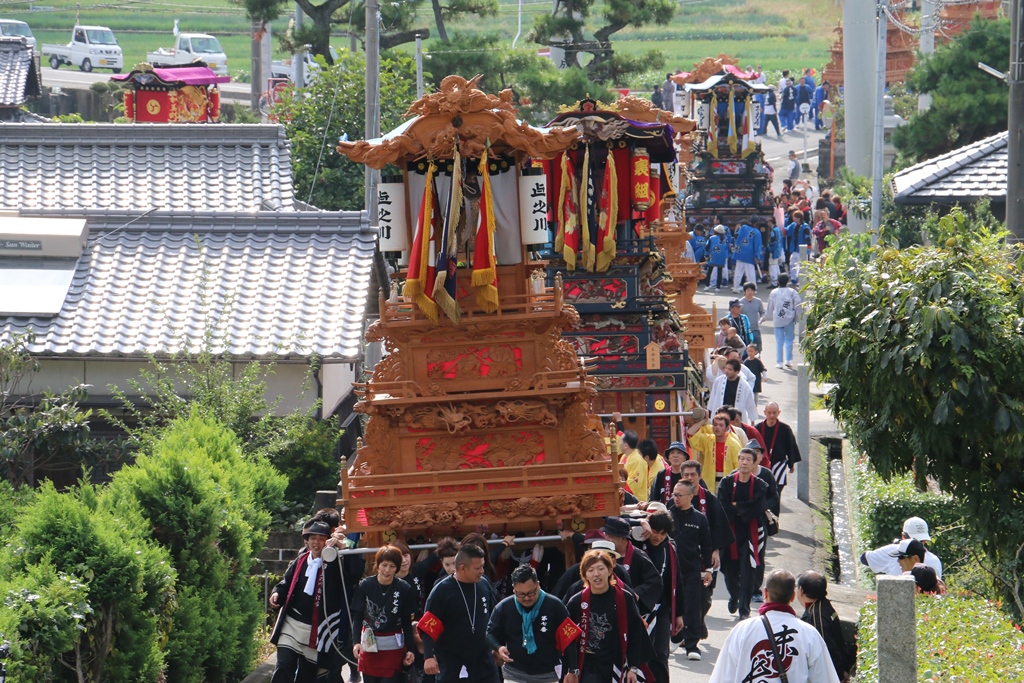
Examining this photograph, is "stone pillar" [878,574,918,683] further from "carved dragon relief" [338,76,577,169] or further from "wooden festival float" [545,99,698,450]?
"wooden festival float" [545,99,698,450]

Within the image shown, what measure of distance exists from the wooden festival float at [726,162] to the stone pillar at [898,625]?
28.5 m

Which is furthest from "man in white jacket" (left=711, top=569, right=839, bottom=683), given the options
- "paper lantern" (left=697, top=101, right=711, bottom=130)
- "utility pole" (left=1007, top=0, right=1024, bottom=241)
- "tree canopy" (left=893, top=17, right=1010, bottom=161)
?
"paper lantern" (left=697, top=101, right=711, bottom=130)

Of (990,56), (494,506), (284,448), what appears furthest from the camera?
(990,56)

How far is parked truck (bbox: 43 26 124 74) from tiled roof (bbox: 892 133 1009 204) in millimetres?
50076

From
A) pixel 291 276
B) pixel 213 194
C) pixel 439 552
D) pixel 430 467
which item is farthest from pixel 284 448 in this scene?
pixel 213 194

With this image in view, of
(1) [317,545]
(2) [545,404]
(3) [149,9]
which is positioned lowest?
(1) [317,545]

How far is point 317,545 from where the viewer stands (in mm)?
11398

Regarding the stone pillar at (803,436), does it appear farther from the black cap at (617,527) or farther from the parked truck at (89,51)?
the parked truck at (89,51)

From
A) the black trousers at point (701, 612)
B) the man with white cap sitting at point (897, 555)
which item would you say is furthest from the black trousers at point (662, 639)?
the man with white cap sitting at point (897, 555)

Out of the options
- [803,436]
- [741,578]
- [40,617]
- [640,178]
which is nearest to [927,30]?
[803,436]

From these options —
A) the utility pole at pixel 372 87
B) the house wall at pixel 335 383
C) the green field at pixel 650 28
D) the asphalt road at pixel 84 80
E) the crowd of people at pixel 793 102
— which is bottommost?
the house wall at pixel 335 383

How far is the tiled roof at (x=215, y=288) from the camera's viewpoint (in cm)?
1659

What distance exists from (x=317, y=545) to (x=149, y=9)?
71046 millimetres

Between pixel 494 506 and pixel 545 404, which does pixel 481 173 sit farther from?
pixel 494 506
